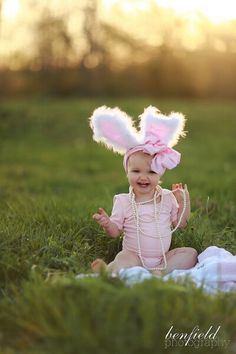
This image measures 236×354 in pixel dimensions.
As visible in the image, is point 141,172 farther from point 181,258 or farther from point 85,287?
point 85,287

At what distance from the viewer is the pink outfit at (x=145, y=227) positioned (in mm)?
4176

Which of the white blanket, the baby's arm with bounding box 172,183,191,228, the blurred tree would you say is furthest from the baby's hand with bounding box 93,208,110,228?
the blurred tree

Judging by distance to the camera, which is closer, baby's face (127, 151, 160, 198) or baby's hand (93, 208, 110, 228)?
baby's hand (93, 208, 110, 228)

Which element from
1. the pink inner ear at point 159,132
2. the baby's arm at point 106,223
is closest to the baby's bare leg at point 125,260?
the baby's arm at point 106,223

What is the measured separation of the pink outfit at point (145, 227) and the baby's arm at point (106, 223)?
0.05m

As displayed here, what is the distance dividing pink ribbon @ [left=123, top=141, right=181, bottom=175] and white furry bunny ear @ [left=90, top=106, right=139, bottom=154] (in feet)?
0.21

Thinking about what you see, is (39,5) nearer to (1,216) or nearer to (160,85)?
(160,85)

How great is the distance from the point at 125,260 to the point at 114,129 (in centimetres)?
86

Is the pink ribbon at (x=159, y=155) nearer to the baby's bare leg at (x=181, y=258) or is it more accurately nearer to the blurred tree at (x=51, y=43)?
the baby's bare leg at (x=181, y=258)

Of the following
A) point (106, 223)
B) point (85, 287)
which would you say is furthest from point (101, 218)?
point (85, 287)

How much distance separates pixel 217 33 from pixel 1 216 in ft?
40.6

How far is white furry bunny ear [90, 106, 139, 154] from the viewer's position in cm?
415

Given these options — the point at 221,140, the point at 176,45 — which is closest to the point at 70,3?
the point at 176,45

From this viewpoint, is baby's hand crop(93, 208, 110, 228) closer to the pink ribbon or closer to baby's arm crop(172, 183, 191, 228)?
the pink ribbon
